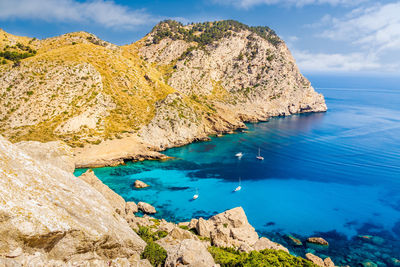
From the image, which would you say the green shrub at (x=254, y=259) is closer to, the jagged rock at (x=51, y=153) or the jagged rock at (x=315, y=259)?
the jagged rock at (x=315, y=259)

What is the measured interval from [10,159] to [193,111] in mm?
96312

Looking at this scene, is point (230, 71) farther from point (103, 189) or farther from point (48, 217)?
point (48, 217)

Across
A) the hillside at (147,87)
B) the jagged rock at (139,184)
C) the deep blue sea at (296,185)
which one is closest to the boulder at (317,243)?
the deep blue sea at (296,185)

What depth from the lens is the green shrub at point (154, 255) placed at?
61.6 feet

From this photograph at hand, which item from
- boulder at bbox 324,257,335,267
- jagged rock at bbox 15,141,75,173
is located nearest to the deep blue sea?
boulder at bbox 324,257,335,267

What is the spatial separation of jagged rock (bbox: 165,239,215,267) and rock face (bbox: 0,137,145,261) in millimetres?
3544

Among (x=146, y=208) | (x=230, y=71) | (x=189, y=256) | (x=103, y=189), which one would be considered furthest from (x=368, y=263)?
(x=230, y=71)

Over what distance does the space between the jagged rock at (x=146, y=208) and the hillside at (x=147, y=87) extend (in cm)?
3191

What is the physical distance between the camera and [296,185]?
64.1 metres

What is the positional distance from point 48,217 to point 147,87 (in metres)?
106

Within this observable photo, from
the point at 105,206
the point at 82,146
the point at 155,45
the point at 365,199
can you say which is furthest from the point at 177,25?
the point at 105,206

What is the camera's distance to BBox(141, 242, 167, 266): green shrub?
1877cm

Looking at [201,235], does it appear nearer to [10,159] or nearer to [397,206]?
[10,159]

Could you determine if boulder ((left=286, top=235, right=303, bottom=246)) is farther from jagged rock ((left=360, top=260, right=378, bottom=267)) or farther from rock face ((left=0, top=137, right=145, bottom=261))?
rock face ((left=0, top=137, right=145, bottom=261))
